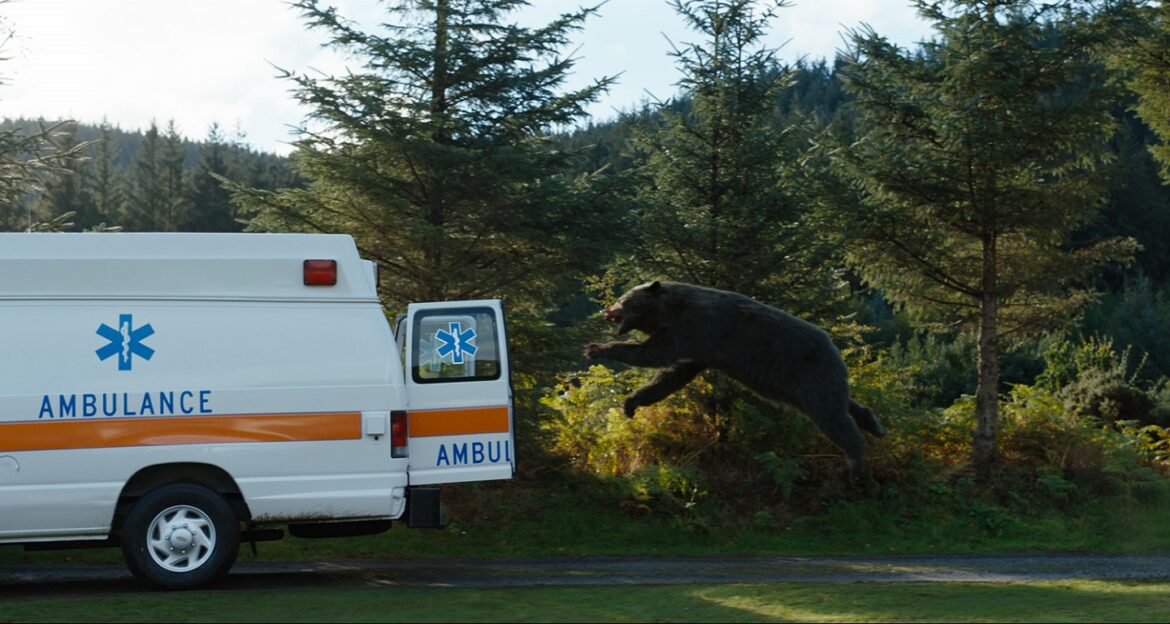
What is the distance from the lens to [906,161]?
1577cm

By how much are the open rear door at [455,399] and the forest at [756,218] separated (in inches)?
181

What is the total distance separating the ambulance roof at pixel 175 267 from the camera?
30.8 feet

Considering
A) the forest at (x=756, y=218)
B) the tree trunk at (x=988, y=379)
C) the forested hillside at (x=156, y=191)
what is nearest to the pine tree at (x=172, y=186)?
the forested hillside at (x=156, y=191)

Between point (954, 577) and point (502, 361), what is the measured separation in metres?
5.66

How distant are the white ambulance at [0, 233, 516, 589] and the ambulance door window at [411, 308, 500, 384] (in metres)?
0.01

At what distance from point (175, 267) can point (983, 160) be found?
11092mm

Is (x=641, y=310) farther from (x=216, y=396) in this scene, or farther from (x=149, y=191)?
(x=149, y=191)

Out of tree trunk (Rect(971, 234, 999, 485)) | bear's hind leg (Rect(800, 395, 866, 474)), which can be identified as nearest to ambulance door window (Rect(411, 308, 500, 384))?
bear's hind leg (Rect(800, 395, 866, 474))

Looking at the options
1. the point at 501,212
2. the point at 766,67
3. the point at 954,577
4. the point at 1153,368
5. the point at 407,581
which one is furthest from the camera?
the point at 1153,368

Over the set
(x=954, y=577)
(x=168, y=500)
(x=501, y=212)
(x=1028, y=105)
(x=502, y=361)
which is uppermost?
(x=1028, y=105)

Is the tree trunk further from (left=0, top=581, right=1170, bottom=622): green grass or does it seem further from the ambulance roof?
the ambulance roof

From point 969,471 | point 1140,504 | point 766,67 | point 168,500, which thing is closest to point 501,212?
point 766,67

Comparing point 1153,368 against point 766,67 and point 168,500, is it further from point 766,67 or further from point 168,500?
point 168,500

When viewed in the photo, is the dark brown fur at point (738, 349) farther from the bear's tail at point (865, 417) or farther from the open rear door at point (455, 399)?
the open rear door at point (455, 399)
